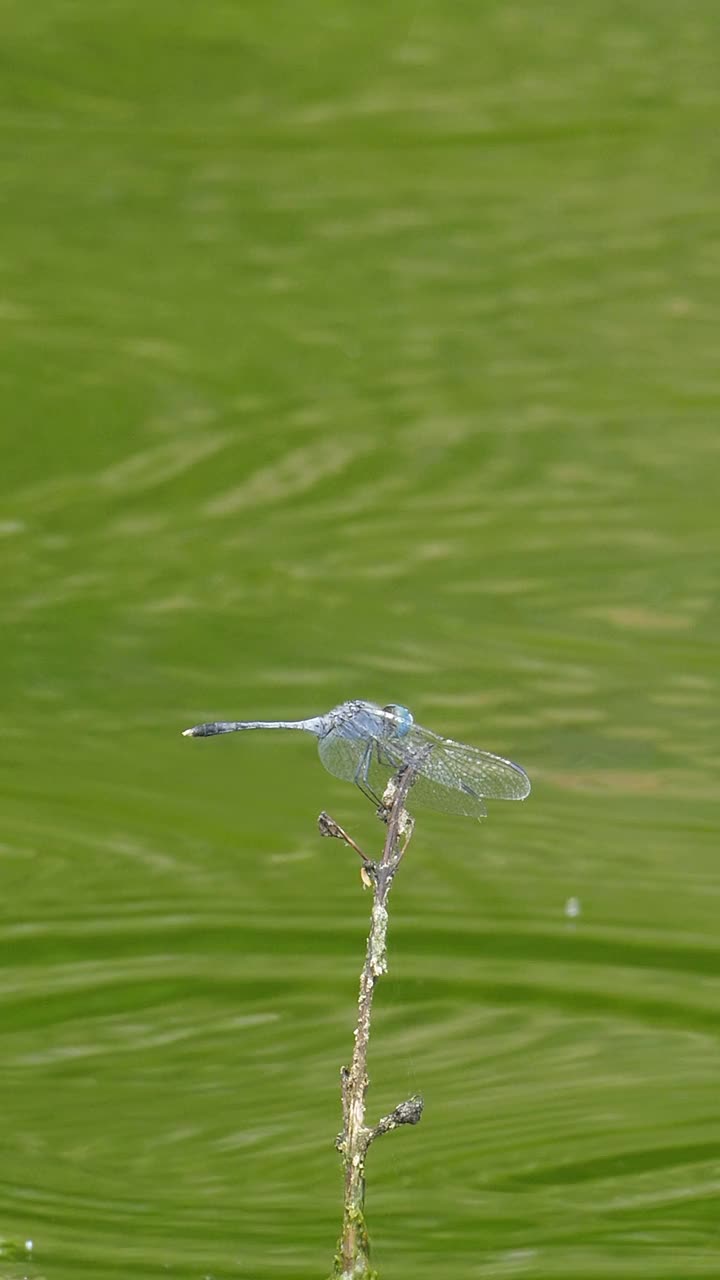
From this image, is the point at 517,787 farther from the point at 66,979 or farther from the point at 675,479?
the point at 675,479

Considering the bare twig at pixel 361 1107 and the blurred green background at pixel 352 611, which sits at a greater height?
the blurred green background at pixel 352 611

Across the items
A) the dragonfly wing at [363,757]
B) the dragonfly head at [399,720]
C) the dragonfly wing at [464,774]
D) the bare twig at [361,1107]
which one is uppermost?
the dragonfly head at [399,720]

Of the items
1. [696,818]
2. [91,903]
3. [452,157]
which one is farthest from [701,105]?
[91,903]

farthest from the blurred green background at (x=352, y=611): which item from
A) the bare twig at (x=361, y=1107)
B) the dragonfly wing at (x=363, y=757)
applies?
the dragonfly wing at (x=363, y=757)

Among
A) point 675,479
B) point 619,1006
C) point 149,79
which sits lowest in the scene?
point 619,1006

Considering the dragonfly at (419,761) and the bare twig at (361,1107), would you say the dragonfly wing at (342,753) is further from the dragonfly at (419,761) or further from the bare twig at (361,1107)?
the bare twig at (361,1107)

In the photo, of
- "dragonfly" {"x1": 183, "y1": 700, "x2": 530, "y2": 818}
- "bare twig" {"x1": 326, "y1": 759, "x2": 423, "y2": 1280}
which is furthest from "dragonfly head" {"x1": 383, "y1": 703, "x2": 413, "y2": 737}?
"bare twig" {"x1": 326, "y1": 759, "x2": 423, "y2": 1280}

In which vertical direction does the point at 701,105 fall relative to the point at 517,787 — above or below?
above
